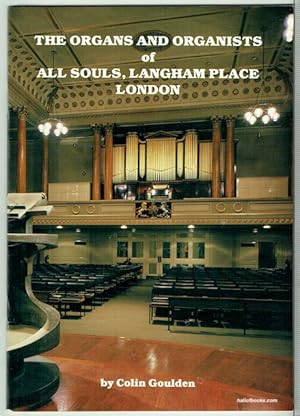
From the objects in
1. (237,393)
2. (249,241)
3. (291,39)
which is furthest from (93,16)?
(249,241)

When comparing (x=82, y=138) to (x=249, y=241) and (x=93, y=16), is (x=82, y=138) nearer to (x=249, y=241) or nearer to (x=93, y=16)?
(x=249, y=241)

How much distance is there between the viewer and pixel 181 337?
15.9 ft

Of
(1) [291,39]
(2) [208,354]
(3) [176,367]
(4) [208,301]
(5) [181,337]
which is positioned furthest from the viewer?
(4) [208,301]

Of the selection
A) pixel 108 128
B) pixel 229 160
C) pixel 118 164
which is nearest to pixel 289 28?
pixel 229 160

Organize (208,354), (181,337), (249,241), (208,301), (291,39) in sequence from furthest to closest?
(249,241) → (208,301) → (181,337) → (208,354) → (291,39)

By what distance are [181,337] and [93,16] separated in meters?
3.95

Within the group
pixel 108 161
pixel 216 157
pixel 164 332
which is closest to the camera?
pixel 164 332

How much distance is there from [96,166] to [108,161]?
0.38m

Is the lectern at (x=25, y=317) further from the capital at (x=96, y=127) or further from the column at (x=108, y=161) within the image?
the capital at (x=96, y=127)

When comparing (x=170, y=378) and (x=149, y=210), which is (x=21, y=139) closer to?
(x=149, y=210)

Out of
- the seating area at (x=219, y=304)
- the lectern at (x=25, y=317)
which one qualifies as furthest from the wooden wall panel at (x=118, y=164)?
the lectern at (x=25, y=317)

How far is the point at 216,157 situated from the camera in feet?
33.7

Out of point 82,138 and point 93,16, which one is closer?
point 93,16

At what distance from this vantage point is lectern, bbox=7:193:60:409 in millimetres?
2721
